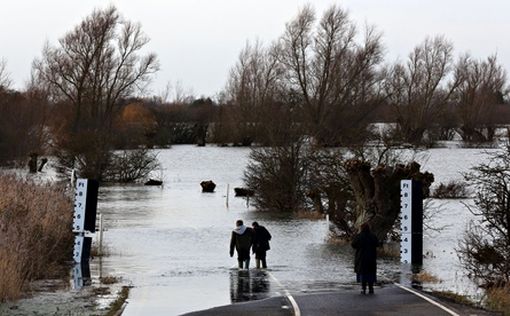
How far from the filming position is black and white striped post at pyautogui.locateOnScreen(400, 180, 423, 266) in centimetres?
2852

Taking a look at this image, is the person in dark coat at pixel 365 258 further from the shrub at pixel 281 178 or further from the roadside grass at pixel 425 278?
the shrub at pixel 281 178

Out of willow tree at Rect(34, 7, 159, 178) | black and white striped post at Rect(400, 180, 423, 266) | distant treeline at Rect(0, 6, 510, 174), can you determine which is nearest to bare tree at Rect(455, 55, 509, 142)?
distant treeline at Rect(0, 6, 510, 174)

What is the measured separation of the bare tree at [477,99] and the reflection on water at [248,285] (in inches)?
3700

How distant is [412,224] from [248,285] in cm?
832

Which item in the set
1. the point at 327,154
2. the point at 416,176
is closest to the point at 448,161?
the point at 327,154

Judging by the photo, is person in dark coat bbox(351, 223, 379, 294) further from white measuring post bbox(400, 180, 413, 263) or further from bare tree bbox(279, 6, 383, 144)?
bare tree bbox(279, 6, 383, 144)

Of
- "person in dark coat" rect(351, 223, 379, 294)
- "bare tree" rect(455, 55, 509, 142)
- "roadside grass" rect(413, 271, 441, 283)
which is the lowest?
"roadside grass" rect(413, 271, 441, 283)

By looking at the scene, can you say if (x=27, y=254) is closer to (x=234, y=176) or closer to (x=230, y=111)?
(x=234, y=176)

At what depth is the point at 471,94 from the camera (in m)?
122

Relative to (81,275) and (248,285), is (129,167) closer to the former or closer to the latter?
(81,275)

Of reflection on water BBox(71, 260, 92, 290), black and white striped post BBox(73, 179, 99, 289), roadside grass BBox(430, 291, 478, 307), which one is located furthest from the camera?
black and white striped post BBox(73, 179, 99, 289)

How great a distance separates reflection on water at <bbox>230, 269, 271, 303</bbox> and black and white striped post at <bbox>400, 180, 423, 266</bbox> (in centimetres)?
527

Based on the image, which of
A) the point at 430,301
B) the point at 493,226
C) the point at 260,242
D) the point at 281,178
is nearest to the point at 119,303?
the point at 430,301

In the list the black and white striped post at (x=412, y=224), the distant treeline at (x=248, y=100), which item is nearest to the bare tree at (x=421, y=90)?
the distant treeline at (x=248, y=100)
